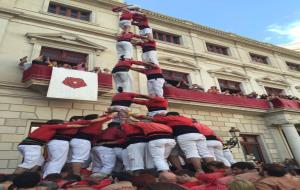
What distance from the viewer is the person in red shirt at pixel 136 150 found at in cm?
436

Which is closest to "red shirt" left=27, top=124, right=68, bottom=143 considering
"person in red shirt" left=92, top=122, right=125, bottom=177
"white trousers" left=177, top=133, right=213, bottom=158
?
"person in red shirt" left=92, top=122, right=125, bottom=177

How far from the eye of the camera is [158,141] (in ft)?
13.9

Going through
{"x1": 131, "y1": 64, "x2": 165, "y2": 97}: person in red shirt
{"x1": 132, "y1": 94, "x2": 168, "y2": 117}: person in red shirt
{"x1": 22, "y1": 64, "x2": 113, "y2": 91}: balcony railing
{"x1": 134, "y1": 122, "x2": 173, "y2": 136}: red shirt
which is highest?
{"x1": 22, "y1": 64, "x2": 113, "y2": 91}: balcony railing

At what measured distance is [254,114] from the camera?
12.7 meters

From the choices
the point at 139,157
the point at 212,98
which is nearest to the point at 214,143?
the point at 139,157

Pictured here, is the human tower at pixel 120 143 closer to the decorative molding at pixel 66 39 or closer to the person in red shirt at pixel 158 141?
the person in red shirt at pixel 158 141

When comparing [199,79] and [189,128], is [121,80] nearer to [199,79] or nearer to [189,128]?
[189,128]

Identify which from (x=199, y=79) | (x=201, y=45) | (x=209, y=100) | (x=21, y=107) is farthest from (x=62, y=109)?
(x=201, y=45)

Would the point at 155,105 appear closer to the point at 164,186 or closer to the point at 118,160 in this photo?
the point at 118,160

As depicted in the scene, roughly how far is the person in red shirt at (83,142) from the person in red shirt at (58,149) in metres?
0.13

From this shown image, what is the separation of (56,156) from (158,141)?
6.90ft

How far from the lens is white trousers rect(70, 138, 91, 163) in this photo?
476 cm

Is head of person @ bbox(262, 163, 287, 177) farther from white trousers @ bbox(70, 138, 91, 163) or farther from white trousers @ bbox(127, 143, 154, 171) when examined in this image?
white trousers @ bbox(70, 138, 91, 163)

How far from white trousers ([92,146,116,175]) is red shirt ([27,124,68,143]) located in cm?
90
